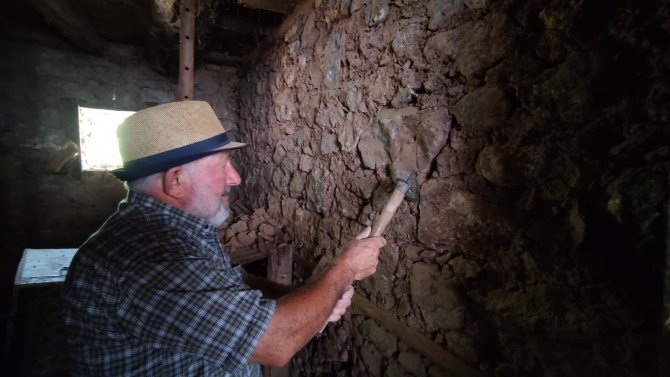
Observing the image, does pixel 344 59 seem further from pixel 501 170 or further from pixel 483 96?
pixel 501 170

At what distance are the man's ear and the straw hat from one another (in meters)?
0.02

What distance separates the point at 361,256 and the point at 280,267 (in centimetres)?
166

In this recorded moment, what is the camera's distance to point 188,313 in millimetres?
819

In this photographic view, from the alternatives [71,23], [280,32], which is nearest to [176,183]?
[280,32]

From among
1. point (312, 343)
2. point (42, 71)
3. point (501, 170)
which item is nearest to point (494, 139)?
point (501, 170)

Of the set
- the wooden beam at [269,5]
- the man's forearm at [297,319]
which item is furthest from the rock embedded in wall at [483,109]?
the wooden beam at [269,5]

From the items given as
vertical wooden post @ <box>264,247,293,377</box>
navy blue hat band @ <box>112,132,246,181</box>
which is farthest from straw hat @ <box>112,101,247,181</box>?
vertical wooden post @ <box>264,247,293,377</box>

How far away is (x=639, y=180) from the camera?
79cm

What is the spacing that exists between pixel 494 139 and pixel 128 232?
1.35 m

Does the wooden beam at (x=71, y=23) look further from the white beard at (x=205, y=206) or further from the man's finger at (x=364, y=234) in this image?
the man's finger at (x=364, y=234)

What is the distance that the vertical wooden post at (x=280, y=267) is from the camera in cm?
266

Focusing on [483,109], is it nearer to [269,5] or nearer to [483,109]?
[483,109]

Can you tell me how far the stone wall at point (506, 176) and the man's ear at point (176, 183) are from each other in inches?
41.5

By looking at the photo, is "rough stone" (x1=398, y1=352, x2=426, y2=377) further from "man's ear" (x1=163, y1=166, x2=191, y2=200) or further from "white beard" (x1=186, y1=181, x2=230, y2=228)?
"man's ear" (x1=163, y1=166, x2=191, y2=200)
